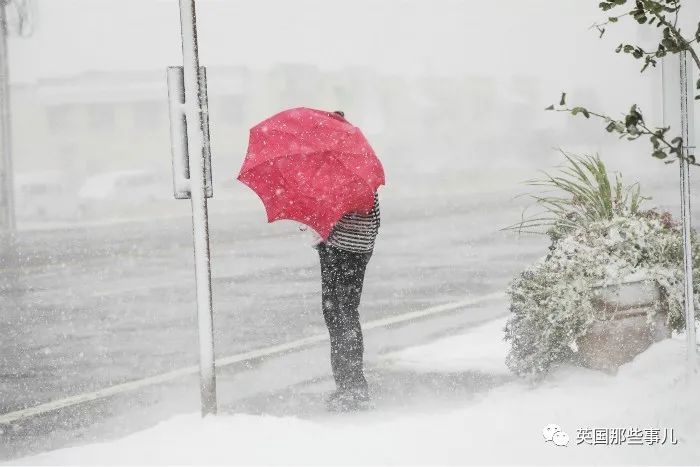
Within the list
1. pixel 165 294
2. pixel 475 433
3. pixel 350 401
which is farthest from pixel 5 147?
pixel 475 433

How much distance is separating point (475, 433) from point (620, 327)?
A: 4.82ft

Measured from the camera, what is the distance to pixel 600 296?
18.9 ft

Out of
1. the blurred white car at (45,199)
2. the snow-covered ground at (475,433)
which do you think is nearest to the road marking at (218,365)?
the snow-covered ground at (475,433)

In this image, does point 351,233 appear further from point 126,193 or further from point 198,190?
point 126,193

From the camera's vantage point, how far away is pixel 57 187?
104ft

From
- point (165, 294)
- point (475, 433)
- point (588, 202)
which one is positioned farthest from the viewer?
point (165, 294)

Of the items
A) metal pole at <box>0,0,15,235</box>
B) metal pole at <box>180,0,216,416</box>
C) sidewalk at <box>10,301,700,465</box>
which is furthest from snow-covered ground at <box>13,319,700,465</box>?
metal pole at <box>0,0,15,235</box>

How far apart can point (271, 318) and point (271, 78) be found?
39.6 m

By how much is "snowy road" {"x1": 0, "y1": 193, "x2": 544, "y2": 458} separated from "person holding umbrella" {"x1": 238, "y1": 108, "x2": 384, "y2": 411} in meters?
1.77

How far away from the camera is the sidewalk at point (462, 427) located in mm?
4531

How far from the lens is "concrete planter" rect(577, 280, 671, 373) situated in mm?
5789

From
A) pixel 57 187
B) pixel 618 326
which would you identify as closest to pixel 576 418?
pixel 618 326

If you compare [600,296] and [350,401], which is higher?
[600,296]

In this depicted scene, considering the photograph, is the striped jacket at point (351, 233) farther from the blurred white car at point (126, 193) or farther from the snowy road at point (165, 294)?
the blurred white car at point (126, 193)
